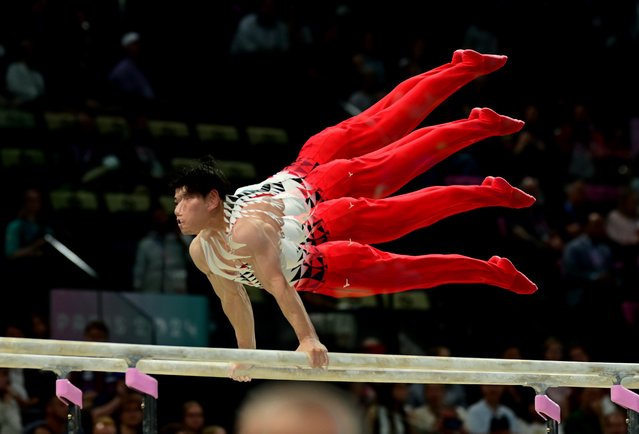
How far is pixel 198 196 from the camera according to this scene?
16.4 feet

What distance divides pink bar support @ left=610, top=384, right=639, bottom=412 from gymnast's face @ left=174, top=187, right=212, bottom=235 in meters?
1.94

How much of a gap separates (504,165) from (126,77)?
388 cm

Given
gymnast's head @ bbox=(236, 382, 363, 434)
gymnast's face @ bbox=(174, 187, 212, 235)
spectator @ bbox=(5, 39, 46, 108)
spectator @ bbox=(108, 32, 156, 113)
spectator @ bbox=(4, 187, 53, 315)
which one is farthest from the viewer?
spectator @ bbox=(108, 32, 156, 113)

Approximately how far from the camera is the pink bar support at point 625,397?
5.06 metres

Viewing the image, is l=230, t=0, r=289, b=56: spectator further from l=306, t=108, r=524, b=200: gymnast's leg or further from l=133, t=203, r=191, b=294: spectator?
l=306, t=108, r=524, b=200: gymnast's leg

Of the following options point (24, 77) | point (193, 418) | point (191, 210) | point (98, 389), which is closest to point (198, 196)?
point (191, 210)

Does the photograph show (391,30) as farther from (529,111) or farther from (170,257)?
(170,257)

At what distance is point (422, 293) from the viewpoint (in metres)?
10.2

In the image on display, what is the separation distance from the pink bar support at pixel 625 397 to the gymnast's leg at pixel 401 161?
1.31 m

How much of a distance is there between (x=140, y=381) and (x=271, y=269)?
2.54 feet

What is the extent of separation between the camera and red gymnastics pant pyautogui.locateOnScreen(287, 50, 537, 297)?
5391 mm

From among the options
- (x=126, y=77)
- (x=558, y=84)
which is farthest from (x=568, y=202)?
(x=126, y=77)

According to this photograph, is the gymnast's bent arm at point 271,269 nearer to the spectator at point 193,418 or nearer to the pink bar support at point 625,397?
the pink bar support at point 625,397

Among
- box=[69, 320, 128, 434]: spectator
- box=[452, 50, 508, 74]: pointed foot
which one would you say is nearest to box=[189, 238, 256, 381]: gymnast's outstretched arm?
box=[452, 50, 508, 74]: pointed foot
